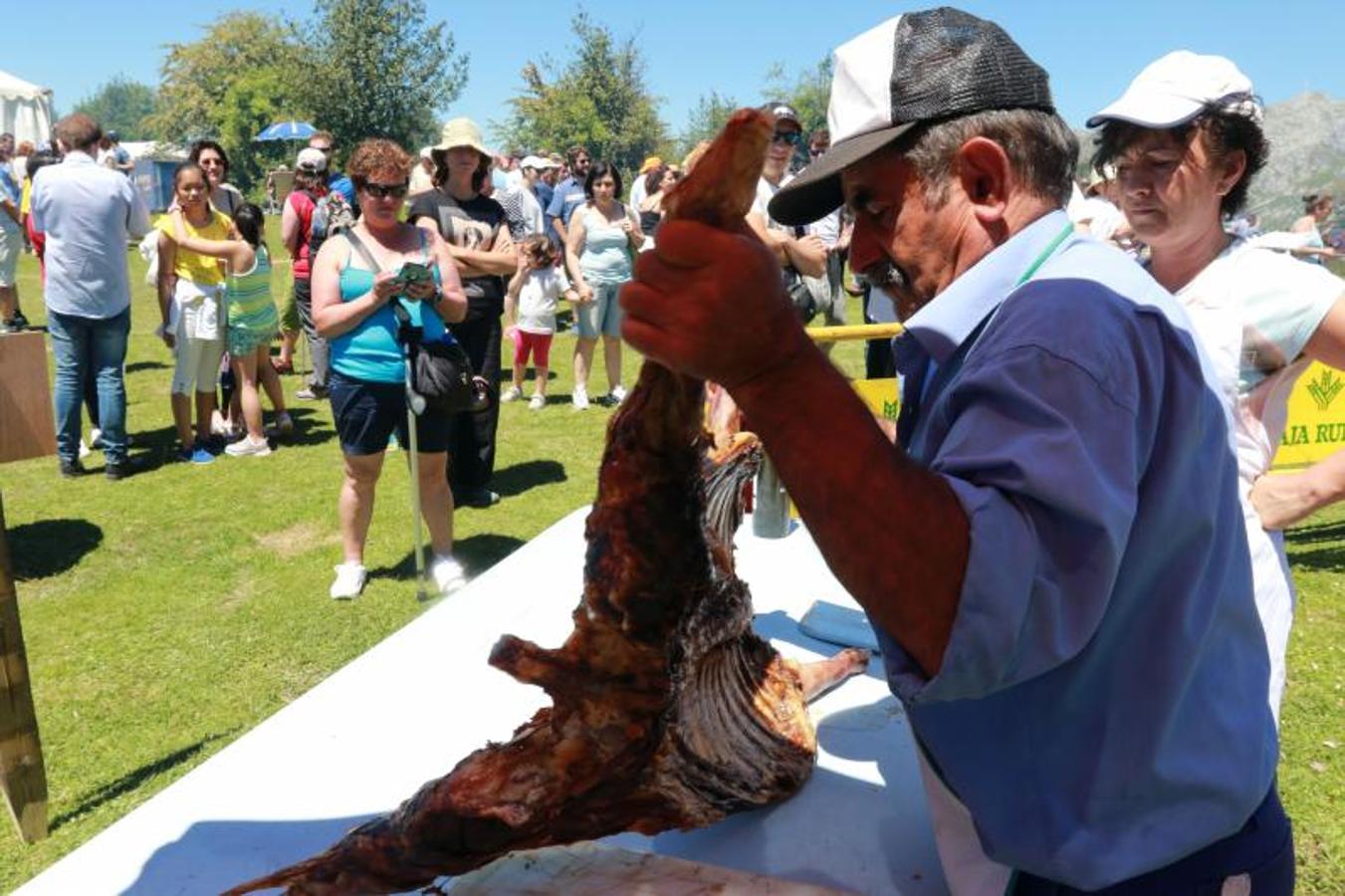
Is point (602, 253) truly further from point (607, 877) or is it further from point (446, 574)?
point (607, 877)

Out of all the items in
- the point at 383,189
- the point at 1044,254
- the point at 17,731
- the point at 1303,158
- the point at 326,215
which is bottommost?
the point at 17,731

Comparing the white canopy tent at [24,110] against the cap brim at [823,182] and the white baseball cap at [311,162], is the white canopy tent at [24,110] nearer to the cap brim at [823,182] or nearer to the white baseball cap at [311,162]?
the white baseball cap at [311,162]

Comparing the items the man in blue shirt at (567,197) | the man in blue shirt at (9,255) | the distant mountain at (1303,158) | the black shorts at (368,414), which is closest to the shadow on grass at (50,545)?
the black shorts at (368,414)

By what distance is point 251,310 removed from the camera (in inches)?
286

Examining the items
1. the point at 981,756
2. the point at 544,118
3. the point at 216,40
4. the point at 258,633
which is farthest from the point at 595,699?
the point at 216,40

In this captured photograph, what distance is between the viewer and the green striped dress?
7180 millimetres

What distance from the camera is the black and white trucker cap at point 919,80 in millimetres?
1182

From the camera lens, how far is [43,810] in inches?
124

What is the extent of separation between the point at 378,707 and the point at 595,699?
98cm

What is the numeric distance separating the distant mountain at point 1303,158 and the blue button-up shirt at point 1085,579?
563 inches

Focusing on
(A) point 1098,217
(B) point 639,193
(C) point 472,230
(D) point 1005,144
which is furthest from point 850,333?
(B) point 639,193

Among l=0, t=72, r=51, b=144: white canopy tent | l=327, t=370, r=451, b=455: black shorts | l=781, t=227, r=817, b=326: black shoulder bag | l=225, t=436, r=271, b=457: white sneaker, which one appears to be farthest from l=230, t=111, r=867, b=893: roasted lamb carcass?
l=0, t=72, r=51, b=144: white canopy tent

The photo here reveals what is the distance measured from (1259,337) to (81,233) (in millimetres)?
6807

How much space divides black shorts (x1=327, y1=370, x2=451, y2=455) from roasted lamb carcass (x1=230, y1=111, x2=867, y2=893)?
123 inches
